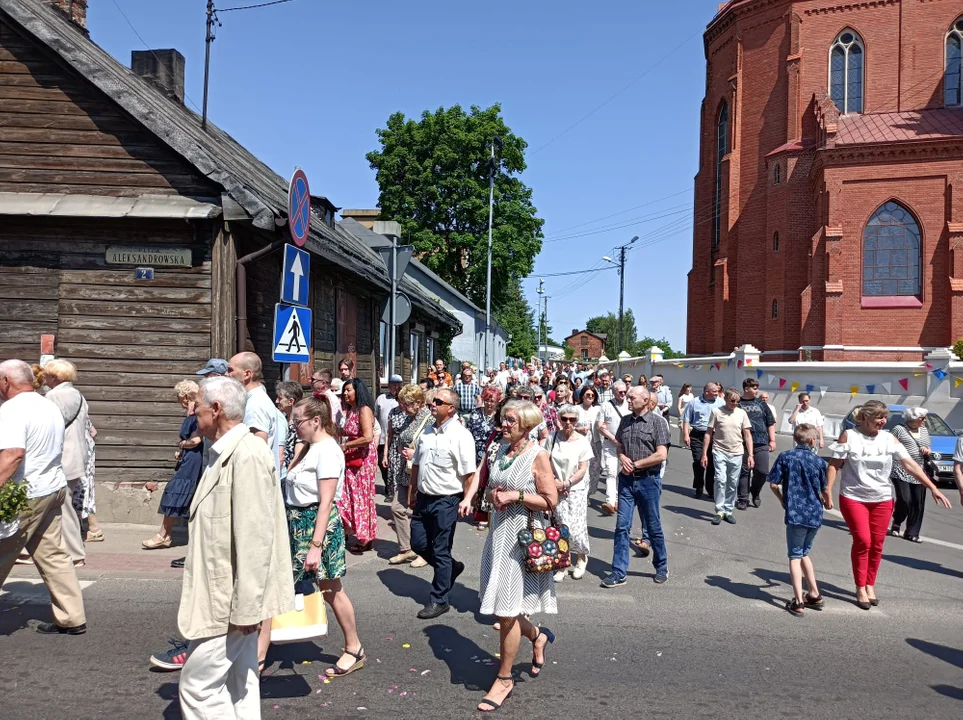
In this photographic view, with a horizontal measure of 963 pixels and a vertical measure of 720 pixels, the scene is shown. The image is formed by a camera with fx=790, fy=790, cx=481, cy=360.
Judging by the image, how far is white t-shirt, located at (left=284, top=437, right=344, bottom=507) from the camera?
186 inches

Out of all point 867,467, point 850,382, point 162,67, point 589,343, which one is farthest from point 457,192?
point 589,343

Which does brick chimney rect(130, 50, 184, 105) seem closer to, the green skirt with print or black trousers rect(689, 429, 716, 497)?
black trousers rect(689, 429, 716, 497)

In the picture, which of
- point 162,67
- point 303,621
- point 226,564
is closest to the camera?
point 226,564

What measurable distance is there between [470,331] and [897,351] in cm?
2064

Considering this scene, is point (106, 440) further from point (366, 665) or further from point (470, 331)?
point (470, 331)

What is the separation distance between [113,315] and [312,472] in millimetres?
6005

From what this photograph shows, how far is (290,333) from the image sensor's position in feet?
24.9

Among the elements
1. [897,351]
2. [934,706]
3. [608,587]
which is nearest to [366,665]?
[608,587]

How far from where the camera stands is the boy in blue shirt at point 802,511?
21.2 ft

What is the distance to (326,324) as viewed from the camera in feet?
45.3

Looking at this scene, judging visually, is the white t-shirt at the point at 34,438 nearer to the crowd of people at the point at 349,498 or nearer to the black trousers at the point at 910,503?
the crowd of people at the point at 349,498

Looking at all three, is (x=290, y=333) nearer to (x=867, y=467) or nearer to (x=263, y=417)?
(x=263, y=417)

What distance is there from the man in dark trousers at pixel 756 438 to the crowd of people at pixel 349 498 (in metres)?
1.91

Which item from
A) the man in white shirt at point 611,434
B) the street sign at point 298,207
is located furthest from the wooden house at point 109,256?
the man in white shirt at point 611,434
